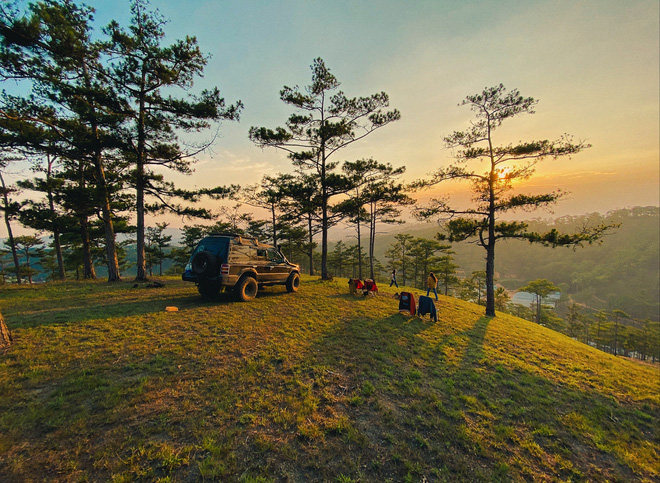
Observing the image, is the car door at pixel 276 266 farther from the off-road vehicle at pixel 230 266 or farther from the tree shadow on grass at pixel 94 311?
the tree shadow on grass at pixel 94 311

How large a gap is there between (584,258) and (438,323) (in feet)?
724

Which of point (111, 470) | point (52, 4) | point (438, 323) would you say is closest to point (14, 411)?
point (111, 470)

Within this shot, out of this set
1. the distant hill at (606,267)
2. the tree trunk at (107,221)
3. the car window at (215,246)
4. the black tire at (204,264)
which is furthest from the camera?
the distant hill at (606,267)

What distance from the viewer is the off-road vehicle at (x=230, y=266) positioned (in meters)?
8.62

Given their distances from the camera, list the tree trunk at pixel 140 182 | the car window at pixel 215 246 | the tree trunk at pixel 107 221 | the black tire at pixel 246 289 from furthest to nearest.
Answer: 1. the tree trunk at pixel 107 221
2. the tree trunk at pixel 140 182
3. the black tire at pixel 246 289
4. the car window at pixel 215 246

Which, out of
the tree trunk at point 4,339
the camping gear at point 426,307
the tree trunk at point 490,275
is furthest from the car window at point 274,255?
the tree trunk at point 490,275

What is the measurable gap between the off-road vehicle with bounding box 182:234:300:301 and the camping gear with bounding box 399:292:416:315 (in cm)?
616

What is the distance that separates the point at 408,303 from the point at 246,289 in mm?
7077

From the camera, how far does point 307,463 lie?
2723mm

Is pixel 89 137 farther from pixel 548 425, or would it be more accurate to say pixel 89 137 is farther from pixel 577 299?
pixel 577 299

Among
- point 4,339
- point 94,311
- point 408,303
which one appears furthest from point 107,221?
point 408,303

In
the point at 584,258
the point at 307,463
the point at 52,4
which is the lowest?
the point at 584,258

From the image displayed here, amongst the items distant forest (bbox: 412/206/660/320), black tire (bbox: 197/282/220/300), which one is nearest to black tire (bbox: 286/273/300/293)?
black tire (bbox: 197/282/220/300)

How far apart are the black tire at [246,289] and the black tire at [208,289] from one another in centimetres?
79
